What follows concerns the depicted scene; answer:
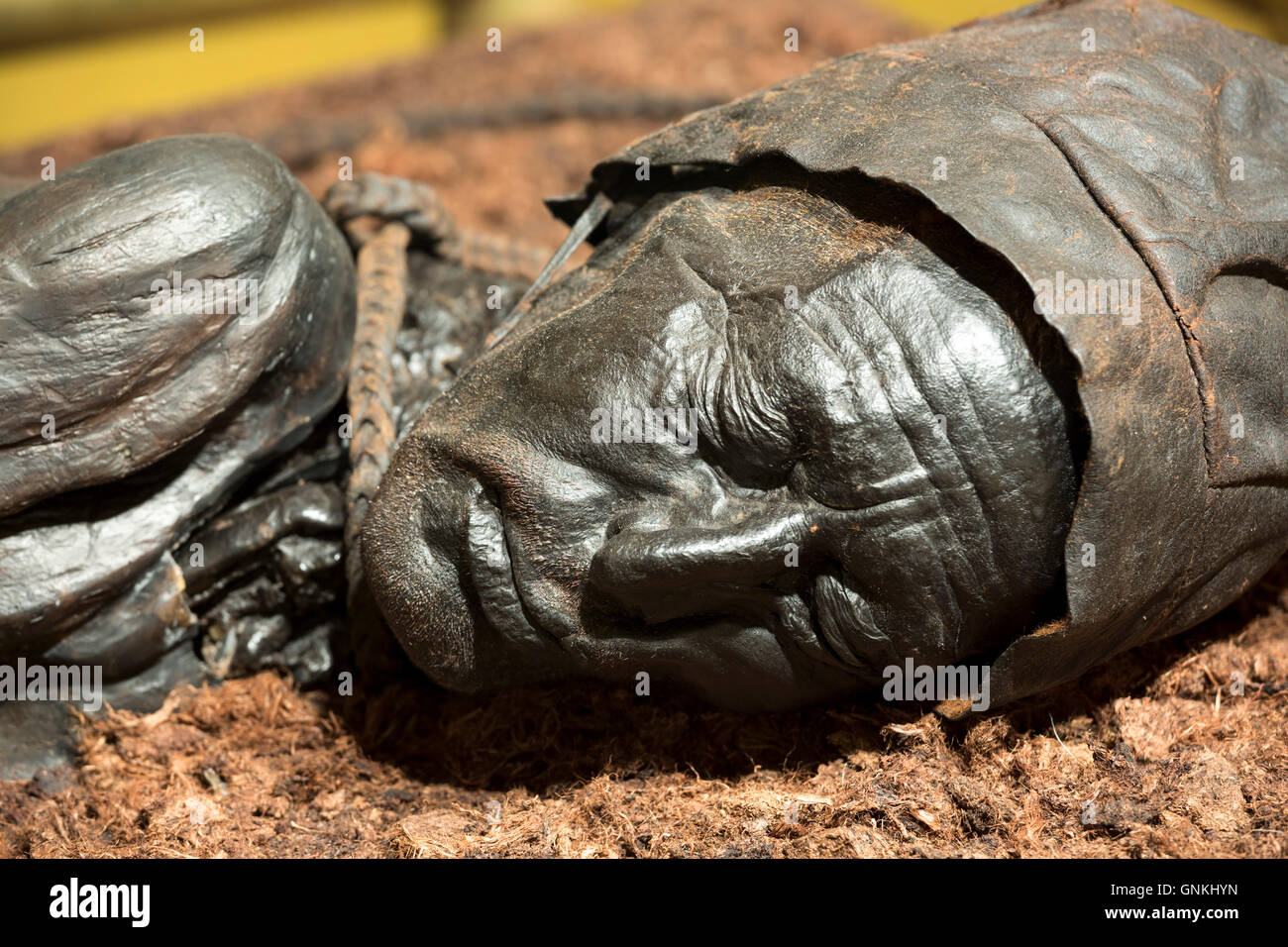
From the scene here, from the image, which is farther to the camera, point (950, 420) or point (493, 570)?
point (493, 570)

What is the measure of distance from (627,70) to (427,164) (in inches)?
38.2

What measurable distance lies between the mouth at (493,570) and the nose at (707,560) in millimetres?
129

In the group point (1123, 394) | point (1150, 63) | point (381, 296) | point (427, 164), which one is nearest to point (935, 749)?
point (1123, 394)

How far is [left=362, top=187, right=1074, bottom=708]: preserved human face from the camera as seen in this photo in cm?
153

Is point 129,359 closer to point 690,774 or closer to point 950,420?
point 690,774

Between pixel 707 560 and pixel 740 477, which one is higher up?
pixel 740 477

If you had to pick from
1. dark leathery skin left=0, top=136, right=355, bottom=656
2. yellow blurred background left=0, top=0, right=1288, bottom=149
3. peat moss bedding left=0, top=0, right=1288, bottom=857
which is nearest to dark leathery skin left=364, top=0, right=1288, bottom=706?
peat moss bedding left=0, top=0, right=1288, bottom=857

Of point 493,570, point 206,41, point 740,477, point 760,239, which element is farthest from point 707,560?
point 206,41

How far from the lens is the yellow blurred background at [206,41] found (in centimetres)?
419

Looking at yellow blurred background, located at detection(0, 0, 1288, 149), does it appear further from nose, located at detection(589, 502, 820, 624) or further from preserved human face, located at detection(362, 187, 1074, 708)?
Result: nose, located at detection(589, 502, 820, 624)

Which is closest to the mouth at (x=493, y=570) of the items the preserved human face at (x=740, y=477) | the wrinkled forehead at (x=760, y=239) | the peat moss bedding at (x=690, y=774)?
the preserved human face at (x=740, y=477)

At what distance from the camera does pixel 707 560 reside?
1.58 m

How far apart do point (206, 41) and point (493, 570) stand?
11.9 ft

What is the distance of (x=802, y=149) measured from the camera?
5.59 feet
